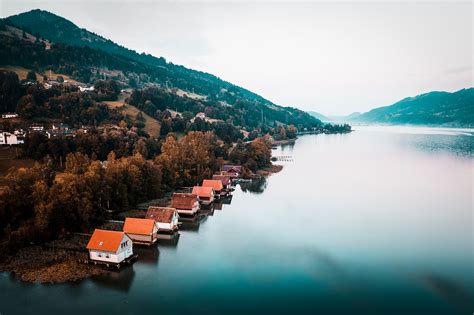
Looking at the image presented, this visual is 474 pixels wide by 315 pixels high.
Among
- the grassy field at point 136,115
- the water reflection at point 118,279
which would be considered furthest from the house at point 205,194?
the grassy field at point 136,115

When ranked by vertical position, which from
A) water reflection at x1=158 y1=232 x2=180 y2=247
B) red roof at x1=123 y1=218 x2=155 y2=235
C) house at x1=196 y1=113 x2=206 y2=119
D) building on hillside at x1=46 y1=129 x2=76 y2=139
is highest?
house at x1=196 y1=113 x2=206 y2=119

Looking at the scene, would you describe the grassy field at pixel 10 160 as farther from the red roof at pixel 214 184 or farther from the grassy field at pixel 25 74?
the grassy field at pixel 25 74

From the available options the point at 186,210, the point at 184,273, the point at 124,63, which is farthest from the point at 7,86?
the point at 124,63

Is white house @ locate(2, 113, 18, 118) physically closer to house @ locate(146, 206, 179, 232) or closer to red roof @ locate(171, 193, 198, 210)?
red roof @ locate(171, 193, 198, 210)

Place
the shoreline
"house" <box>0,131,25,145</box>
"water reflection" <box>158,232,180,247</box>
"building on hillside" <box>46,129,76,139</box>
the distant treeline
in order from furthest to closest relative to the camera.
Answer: "building on hillside" <box>46,129,76,139</box> < "house" <box>0,131,25,145</box> < "water reflection" <box>158,232,180,247</box> < the distant treeline < the shoreline

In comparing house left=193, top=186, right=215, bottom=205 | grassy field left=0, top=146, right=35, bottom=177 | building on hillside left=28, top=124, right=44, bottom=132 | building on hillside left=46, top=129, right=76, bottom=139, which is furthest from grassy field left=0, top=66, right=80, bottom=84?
house left=193, top=186, right=215, bottom=205

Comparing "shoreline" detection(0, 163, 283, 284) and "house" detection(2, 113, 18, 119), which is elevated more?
"house" detection(2, 113, 18, 119)
